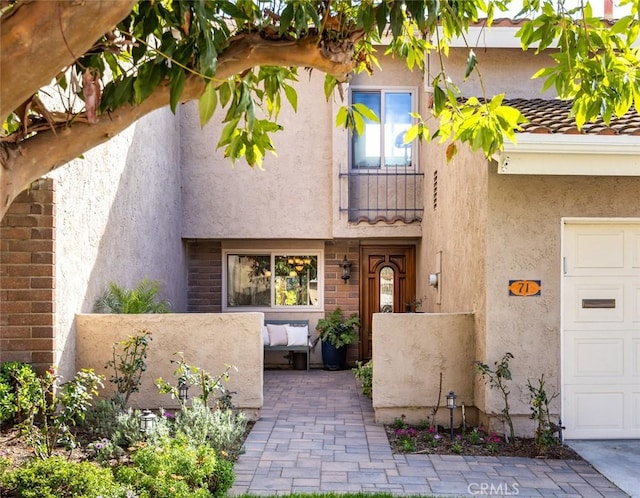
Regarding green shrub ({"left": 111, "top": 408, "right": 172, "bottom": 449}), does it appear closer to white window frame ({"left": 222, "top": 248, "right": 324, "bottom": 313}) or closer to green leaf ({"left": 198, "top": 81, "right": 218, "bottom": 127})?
green leaf ({"left": 198, "top": 81, "right": 218, "bottom": 127})

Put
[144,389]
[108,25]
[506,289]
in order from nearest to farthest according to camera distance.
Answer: [108,25], [506,289], [144,389]

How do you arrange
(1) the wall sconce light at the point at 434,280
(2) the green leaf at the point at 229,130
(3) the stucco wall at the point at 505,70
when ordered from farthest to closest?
(1) the wall sconce light at the point at 434,280 < (3) the stucco wall at the point at 505,70 < (2) the green leaf at the point at 229,130

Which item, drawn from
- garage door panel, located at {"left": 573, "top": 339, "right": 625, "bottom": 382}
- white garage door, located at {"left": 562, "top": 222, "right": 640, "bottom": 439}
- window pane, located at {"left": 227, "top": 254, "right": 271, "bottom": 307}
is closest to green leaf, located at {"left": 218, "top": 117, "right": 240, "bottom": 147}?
white garage door, located at {"left": 562, "top": 222, "right": 640, "bottom": 439}

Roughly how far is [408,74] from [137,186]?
5957 millimetres

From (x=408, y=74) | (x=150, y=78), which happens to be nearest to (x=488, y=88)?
(x=408, y=74)

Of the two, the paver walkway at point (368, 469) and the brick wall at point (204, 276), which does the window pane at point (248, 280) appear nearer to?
the brick wall at point (204, 276)

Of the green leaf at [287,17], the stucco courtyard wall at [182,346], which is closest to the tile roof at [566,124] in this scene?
the green leaf at [287,17]

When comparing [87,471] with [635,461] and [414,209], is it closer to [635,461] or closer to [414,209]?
[635,461]

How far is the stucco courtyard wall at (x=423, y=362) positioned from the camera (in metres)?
7.05

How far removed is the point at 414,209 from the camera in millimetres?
11781

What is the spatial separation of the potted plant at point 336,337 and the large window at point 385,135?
3.22m

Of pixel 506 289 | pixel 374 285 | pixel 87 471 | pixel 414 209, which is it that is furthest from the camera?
pixel 374 285

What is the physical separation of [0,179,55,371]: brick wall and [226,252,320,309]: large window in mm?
6435

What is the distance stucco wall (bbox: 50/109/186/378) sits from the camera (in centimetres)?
673
